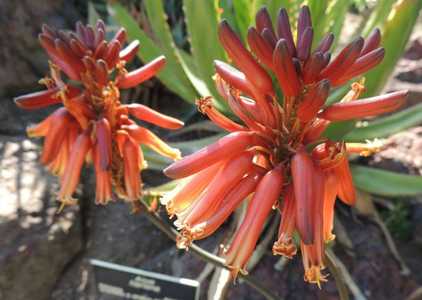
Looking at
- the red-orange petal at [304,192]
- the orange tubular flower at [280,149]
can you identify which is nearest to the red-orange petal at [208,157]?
the orange tubular flower at [280,149]

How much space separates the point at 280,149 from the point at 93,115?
567mm

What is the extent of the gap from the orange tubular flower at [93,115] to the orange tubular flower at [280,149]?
0.36 m

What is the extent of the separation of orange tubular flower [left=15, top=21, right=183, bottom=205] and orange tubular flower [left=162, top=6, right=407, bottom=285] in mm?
361

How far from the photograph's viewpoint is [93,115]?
1.45 m

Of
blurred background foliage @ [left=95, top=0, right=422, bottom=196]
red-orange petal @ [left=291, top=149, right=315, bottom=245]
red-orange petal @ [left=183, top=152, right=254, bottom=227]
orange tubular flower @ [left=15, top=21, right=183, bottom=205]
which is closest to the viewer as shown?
red-orange petal @ [left=291, top=149, right=315, bottom=245]

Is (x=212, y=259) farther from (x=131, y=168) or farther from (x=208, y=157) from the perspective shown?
(x=208, y=157)

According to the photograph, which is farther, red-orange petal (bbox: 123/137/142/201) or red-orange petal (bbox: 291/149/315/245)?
red-orange petal (bbox: 123/137/142/201)

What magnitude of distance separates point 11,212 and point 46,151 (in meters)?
0.88

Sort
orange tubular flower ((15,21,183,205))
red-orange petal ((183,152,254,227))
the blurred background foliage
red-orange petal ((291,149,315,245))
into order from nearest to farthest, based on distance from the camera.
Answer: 1. red-orange petal ((291,149,315,245))
2. red-orange petal ((183,152,254,227))
3. orange tubular flower ((15,21,183,205))
4. the blurred background foliage

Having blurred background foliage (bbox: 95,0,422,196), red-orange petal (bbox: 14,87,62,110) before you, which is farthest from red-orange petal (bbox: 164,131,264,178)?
blurred background foliage (bbox: 95,0,422,196)

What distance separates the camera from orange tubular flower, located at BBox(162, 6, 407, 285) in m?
1.01

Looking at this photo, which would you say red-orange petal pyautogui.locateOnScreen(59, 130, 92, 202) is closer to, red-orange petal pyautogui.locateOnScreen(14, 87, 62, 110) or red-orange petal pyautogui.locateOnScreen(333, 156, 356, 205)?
red-orange petal pyautogui.locateOnScreen(14, 87, 62, 110)

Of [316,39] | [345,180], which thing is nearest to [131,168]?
[345,180]

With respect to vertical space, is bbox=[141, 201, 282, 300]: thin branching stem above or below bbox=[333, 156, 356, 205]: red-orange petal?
below
